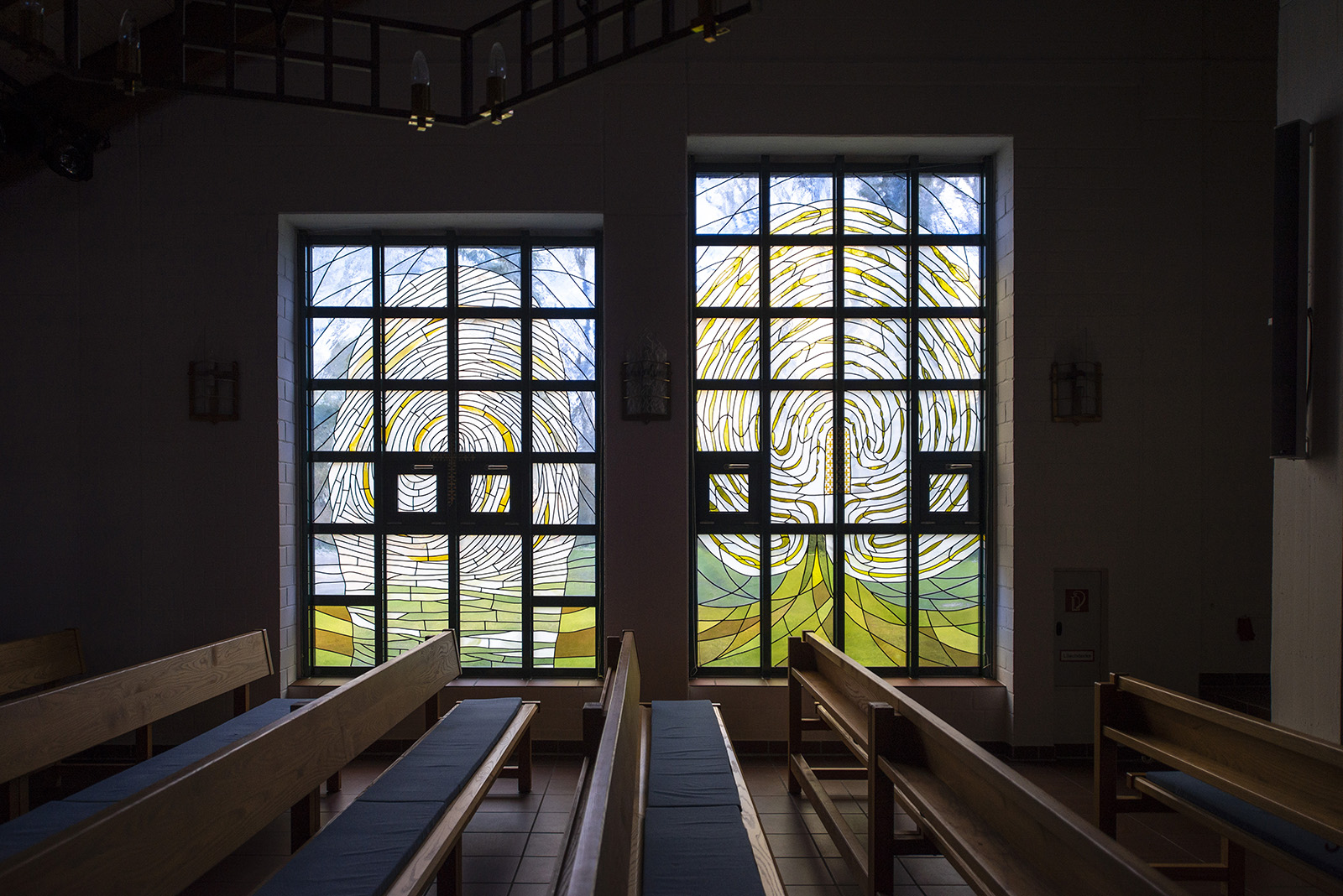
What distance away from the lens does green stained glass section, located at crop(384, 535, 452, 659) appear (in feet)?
14.5

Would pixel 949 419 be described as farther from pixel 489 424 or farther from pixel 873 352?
pixel 489 424

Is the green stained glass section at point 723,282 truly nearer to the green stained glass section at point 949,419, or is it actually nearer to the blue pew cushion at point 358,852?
the green stained glass section at point 949,419

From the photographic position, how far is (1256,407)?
4.40 m

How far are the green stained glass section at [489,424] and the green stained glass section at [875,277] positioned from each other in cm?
209

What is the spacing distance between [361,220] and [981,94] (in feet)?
11.8

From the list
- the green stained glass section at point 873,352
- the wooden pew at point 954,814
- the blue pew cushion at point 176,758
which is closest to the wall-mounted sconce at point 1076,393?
the green stained glass section at point 873,352

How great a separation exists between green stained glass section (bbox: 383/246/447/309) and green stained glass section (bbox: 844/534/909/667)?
2.82 m

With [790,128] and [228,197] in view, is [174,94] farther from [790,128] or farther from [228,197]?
[790,128]

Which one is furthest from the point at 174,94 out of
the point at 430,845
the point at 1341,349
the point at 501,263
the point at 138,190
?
the point at 1341,349

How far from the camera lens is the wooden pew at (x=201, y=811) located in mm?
1388

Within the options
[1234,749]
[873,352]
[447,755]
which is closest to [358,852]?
[447,755]

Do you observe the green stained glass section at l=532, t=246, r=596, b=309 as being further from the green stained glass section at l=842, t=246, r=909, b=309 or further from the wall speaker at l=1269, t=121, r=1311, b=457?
the wall speaker at l=1269, t=121, r=1311, b=457

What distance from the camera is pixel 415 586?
4.44 meters

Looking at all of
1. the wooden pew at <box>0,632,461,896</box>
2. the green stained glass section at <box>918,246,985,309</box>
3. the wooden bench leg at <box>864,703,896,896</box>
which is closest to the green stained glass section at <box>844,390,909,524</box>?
the green stained glass section at <box>918,246,985,309</box>
